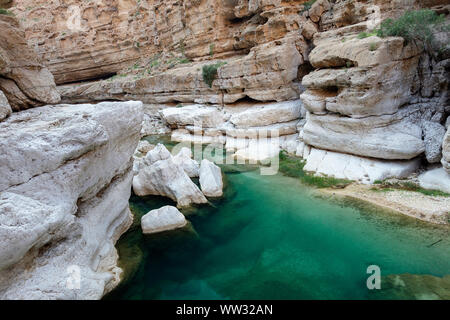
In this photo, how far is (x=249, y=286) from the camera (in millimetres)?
6141

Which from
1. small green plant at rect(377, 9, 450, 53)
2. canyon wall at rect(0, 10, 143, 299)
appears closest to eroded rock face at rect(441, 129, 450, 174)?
small green plant at rect(377, 9, 450, 53)

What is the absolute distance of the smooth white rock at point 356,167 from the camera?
992 centimetres

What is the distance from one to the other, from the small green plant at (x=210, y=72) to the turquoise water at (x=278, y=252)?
12072mm

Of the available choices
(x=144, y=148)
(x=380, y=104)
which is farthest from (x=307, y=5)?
(x=144, y=148)

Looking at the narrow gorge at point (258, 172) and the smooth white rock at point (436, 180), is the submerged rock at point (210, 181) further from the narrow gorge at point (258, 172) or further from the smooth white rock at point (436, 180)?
the smooth white rock at point (436, 180)

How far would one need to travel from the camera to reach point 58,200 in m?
4.80

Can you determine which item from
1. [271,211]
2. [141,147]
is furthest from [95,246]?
[141,147]

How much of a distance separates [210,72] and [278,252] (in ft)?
48.3

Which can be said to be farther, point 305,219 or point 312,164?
point 312,164

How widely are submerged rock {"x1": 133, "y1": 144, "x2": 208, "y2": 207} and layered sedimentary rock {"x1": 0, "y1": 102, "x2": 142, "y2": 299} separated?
10.2 ft

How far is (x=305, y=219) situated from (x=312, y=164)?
3.78 m

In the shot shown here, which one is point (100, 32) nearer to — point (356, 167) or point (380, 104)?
point (380, 104)

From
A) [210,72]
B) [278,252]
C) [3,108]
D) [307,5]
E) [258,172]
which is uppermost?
[307,5]
